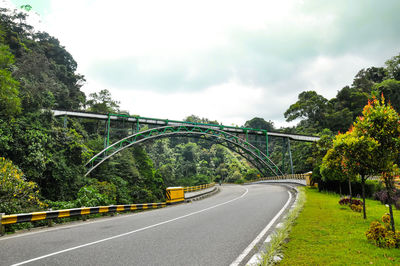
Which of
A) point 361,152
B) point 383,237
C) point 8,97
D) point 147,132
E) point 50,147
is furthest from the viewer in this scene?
point 147,132

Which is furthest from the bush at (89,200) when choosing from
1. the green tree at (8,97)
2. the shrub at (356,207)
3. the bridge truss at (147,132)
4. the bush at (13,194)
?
the shrub at (356,207)

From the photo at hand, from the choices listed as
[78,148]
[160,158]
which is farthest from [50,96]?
[160,158]

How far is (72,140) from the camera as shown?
841 inches

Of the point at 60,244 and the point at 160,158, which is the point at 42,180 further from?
the point at 160,158

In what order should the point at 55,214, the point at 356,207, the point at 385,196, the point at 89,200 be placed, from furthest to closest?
the point at 385,196 → the point at 89,200 → the point at 356,207 → the point at 55,214

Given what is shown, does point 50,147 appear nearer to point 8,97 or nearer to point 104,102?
point 8,97

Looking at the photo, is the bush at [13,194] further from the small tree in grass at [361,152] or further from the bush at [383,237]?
the small tree in grass at [361,152]

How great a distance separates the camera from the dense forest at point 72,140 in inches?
605

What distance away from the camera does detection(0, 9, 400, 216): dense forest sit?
15.4m

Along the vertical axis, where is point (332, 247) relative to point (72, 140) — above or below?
below

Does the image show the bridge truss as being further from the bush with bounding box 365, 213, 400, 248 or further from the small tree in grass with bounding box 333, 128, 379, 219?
the bush with bounding box 365, 213, 400, 248

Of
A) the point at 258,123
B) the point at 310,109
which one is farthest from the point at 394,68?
the point at 258,123

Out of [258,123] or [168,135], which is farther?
[258,123]

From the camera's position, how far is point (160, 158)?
62.3m
